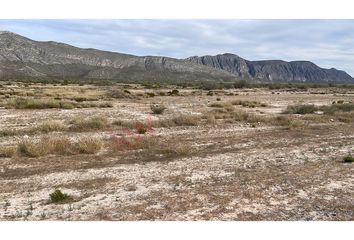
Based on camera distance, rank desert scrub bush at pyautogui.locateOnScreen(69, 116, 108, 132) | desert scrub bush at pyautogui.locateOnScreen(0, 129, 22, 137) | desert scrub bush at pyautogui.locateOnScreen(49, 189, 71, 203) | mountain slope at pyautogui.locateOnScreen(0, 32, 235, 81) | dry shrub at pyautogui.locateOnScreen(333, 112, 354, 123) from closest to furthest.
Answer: desert scrub bush at pyautogui.locateOnScreen(49, 189, 71, 203), desert scrub bush at pyautogui.locateOnScreen(0, 129, 22, 137), desert scrub bush at pyautogui.locateOnScreen(69, 116, 108, 132), dry shrub at pyautogui.locateOnScreen(333, 112, 354, 123), mountain slope at pyautogui.locateOnScreen(0, 32, 235, 81)

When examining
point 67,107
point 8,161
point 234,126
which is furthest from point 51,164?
point 67,107

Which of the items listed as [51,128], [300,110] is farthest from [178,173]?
[300,110]

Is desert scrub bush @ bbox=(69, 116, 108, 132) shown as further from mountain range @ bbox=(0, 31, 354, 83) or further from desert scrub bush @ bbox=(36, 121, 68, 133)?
mountain range @ bbox=(0, 31, 354, 83)

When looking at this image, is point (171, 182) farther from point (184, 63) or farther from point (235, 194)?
point (184, 63)

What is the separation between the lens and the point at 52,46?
16775 cm

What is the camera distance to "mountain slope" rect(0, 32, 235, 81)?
146m

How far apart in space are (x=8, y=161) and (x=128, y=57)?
175430 mm

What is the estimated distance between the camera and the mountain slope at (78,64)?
14650cm

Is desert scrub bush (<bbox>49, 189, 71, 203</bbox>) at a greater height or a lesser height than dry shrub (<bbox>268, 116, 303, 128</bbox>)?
lesser

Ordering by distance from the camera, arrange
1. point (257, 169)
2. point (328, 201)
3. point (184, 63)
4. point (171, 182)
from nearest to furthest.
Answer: point (328, 201), point (171, 182), point (257, 169), point (184, 63)

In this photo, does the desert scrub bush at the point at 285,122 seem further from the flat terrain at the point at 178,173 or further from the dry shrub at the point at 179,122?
the dry shrub at the point at 179,122

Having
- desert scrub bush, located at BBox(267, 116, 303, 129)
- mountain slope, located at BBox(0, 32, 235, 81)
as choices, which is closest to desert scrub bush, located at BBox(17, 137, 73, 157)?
desert scrub bush, located at BBox(267, 116, 303, 129)

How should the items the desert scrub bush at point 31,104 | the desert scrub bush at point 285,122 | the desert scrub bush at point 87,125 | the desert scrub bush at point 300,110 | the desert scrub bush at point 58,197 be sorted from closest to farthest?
the desert scrub bush at point 58,197 < the desert scrub bush at point 87,125 < the desert scrub bush at point 285,122 < the desert scrub bush at point 31,104 < the desert scrub bush at point 300,110

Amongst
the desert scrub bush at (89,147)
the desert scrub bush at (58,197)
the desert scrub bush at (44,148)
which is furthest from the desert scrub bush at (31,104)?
the desert scrub bush at (58,197)
